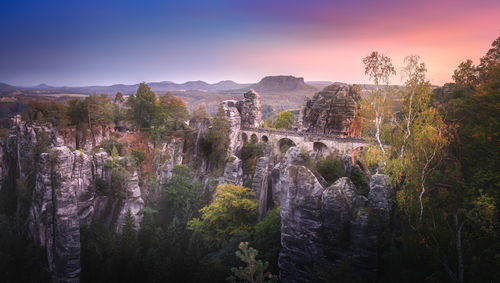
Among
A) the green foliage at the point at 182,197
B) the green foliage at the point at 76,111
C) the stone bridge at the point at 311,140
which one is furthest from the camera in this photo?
the stone bridge at the point at 311,140

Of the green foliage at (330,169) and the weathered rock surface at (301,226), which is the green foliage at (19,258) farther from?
the green foliage at (330,169)

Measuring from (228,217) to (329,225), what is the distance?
10.5 metres

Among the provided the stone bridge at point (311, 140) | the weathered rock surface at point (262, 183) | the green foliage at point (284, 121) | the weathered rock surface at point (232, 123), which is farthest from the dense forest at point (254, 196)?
the green foliage at point (284, 121)

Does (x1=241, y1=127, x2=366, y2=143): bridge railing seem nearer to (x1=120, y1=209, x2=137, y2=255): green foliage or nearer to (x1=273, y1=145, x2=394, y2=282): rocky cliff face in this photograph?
(x1=273, y1=145, x2=394, y2=282): rocky cliff face

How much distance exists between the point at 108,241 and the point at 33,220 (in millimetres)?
7118

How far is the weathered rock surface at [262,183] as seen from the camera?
2150cm

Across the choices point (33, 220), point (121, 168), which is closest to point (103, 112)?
point (121, 168)

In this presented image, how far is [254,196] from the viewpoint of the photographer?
68.5ft

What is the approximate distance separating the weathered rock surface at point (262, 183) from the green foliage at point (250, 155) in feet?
30.0

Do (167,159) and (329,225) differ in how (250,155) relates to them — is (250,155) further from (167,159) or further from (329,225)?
(329,225)

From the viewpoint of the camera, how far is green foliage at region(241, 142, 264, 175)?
106 ft

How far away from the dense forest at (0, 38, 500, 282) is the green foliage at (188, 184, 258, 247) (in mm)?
92

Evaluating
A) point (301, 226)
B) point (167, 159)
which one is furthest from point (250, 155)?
point (301, 226)

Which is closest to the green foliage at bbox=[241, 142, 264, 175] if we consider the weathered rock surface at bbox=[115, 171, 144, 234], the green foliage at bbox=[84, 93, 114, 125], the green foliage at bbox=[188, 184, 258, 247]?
the green foliage at bbox=[188, 184, 258, 247]
